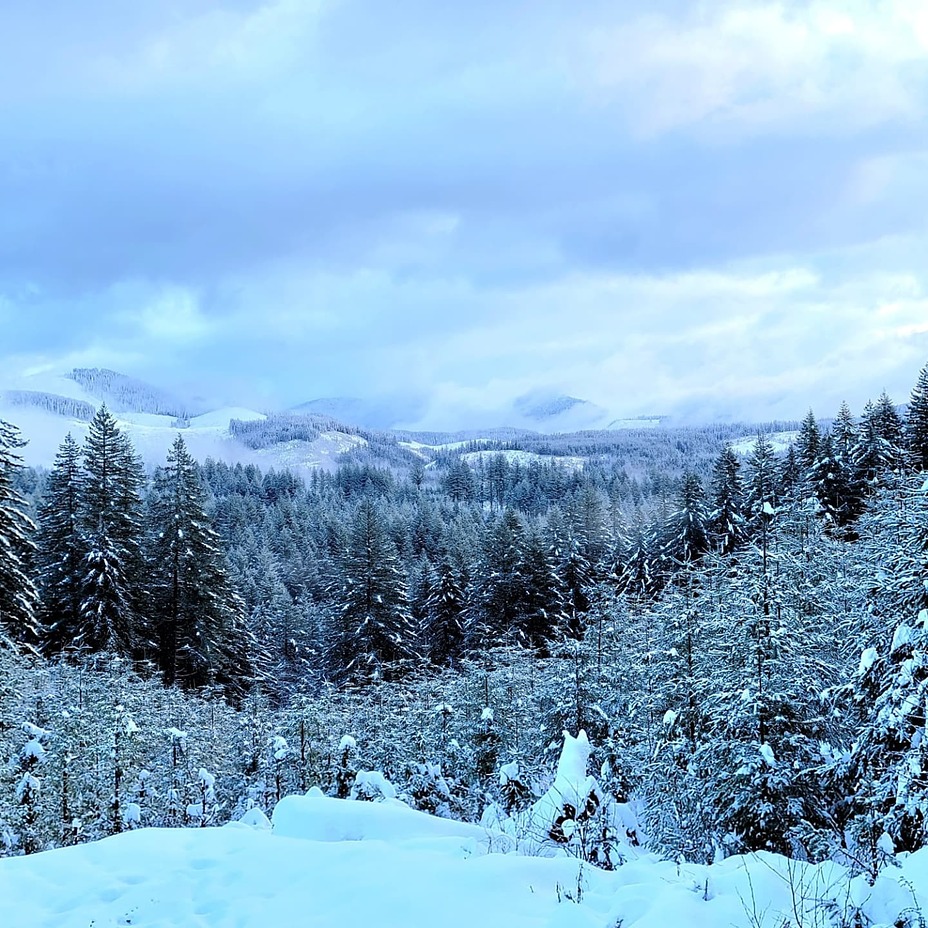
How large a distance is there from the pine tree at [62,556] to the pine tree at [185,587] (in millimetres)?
3392

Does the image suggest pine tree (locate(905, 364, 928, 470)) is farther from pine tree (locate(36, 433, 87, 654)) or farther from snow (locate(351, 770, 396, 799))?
pine tree (locate(36, 433, 87, 654))

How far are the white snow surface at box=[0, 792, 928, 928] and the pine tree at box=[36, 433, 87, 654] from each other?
24.4 metres

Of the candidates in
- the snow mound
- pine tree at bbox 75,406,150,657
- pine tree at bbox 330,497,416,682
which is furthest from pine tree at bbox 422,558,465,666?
the snow mound

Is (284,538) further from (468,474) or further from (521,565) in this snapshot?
(468,474)

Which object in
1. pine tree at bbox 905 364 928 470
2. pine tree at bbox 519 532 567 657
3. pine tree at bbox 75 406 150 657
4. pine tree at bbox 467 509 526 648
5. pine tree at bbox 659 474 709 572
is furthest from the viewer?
pine tree at bbox 659 474 709 572

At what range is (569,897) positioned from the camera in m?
5.11

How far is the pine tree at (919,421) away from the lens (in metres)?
35.4

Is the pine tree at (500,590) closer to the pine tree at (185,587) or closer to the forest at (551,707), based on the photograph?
the pine tree at (185,587)

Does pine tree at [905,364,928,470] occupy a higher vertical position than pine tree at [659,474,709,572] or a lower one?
higher

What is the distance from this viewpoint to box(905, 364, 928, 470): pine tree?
35372mm

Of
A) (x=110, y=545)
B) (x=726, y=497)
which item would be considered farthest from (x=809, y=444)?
(x=110, y=545)

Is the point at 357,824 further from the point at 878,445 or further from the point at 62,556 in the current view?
the point at 878,445

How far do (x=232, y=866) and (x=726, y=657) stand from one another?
6.18 meters

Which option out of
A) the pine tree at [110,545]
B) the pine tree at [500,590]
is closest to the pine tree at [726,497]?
the pine tree at [500,590]
